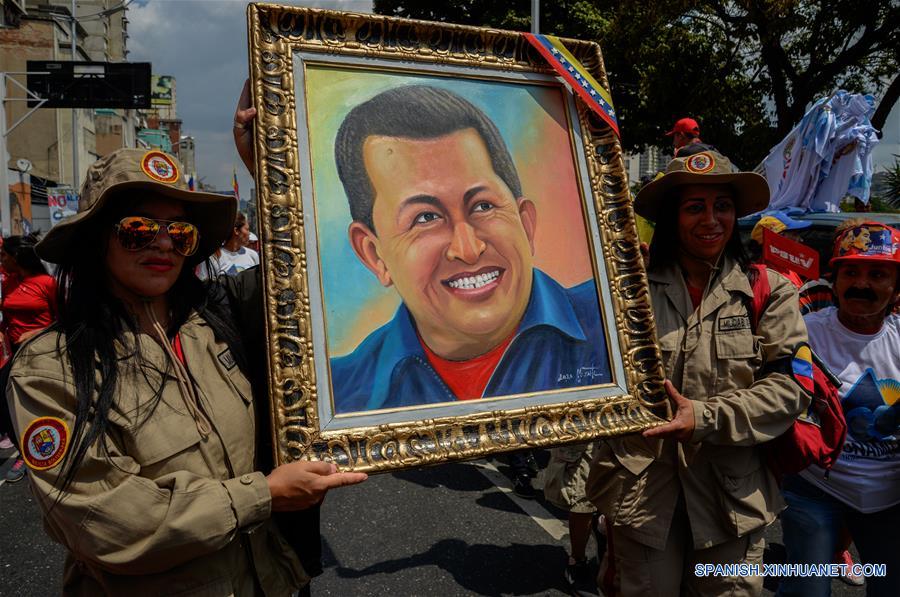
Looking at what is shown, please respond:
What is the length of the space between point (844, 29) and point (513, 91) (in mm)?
12247

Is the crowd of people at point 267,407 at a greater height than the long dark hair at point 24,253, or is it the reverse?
the long dark hair at point 24,253

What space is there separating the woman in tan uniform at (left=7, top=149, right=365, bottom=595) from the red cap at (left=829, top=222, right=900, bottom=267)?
2.23 metres

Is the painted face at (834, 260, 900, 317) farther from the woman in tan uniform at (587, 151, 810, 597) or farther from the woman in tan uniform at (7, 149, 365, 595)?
the woman in tan uniform at (7, 149, 365, 595)

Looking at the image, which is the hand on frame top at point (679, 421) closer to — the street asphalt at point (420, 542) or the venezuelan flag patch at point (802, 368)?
the venezuelan flag patch at point (802, 368)

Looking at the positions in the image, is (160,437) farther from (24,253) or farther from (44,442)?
(24,253)

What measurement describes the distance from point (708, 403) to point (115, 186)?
1.83 metres

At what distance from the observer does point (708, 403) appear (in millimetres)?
2023

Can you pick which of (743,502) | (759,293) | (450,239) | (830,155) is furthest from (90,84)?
(743,502)

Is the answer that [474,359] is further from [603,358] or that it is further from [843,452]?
[843,452]

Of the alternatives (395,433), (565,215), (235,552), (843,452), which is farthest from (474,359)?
(843,452)

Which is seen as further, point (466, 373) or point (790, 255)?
point (790, 255)

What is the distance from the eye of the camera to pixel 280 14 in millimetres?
1684
